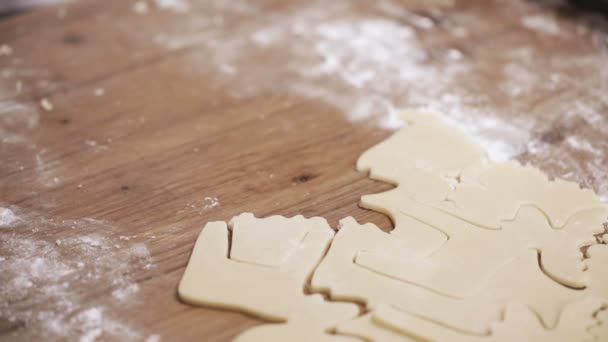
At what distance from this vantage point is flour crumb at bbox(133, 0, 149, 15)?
189cm

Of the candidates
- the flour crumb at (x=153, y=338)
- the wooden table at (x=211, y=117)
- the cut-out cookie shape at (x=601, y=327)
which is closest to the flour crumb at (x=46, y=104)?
the wooden table at (x=211, y=117)

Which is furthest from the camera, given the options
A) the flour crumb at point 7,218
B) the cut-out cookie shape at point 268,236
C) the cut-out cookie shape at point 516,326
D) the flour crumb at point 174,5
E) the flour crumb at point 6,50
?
the flour crumb at point 174,5

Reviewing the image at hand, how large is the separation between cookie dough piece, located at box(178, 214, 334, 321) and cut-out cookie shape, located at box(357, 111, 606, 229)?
18 centimetres

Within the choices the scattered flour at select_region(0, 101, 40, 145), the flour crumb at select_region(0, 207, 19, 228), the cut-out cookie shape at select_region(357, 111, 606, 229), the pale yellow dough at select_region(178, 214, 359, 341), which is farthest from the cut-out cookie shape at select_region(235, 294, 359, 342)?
the scattered flour at select_region(0, 101, 40, 145)

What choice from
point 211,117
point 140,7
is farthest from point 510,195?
point 140,7

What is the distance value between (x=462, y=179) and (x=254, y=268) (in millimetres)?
475

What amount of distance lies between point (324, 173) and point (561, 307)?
1.76 ft

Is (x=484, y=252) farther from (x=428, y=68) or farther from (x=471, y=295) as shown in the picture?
(x=428, y=68)

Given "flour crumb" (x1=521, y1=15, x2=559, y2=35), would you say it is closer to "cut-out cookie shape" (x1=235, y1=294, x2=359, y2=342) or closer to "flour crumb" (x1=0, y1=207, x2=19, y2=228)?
"cut-out cookie shape" (x1=235, y1=294, x2=359, y2=342)

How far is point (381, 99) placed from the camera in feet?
5.08

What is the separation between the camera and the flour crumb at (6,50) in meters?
1.73

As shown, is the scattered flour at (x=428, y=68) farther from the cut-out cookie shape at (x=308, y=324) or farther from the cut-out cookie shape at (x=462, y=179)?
the cut-out cookie shape at (x=308, y=324)

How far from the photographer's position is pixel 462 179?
4.24 ft

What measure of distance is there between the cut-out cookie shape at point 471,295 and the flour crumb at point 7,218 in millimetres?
613
